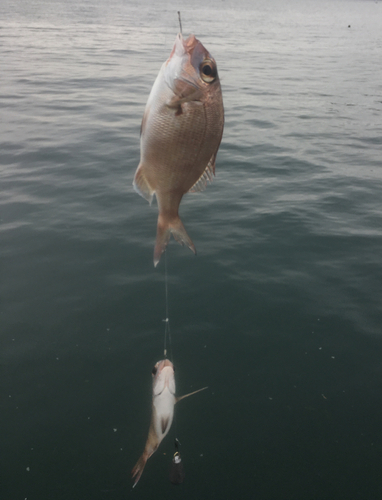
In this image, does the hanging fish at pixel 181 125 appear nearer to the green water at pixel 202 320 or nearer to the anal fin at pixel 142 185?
the anal fin at pixel 142 185

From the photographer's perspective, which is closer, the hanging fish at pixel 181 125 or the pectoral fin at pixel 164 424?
the hanging fish at pixel 181 125

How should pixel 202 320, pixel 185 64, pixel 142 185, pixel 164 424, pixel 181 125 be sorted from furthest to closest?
pixel 202 320, pixel 164 424, pixel 142 185, pixel 181 125, pixel 185 64

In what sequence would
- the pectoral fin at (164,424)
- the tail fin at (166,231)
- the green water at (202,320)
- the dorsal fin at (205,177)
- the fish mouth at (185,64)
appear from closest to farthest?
the fish mouth at (185,64) < the dorsal fin at (205,177) < the tail fin at (166,231) < the pectoral fin at (164,424) < the green water at (202,320)

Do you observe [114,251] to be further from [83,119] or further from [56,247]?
[83,119]

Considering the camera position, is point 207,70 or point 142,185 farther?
point 142,185

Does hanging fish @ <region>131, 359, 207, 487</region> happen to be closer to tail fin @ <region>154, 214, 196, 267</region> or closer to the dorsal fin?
tail fin @ <region>154, 214, 196, 267</region>

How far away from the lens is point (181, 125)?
2760 millimetres

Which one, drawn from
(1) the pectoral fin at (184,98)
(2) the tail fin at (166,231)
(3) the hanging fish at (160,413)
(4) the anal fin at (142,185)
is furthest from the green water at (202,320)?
(1) the pectoral fin at (184,98)

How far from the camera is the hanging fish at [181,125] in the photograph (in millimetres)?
2648

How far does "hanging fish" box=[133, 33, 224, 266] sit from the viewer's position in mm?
2648

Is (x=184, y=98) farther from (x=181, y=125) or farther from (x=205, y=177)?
(x=205, y=177)

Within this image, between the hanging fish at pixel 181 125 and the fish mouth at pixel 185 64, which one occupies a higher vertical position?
the fish mouth at pixel 185 64

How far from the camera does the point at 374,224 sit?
932cm

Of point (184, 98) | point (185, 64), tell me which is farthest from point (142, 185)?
point (185, 64)
